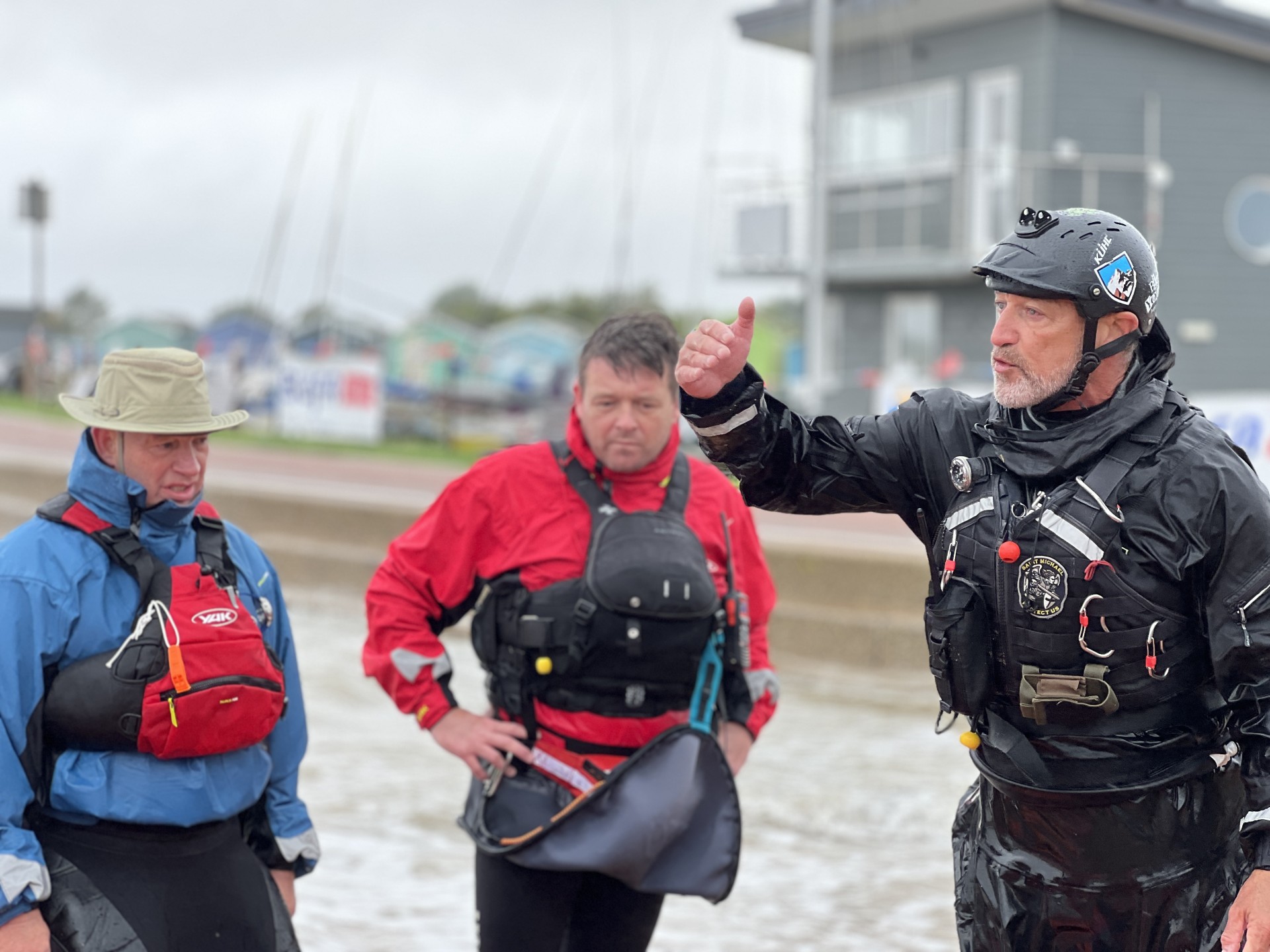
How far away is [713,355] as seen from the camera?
280cm

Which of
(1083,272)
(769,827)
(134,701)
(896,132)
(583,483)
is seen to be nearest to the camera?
(1083,272)

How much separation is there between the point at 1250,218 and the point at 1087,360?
22785 mm

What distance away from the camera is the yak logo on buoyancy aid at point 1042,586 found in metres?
2.59

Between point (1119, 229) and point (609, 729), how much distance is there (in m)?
1.68

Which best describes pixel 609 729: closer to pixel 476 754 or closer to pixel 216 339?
pixel 476 754

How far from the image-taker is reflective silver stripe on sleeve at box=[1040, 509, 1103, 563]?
2566mm

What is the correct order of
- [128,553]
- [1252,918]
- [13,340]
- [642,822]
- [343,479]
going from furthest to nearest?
[13,340], [343,479], [642,822], [128,553], [1252,918]

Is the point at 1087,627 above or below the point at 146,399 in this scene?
below

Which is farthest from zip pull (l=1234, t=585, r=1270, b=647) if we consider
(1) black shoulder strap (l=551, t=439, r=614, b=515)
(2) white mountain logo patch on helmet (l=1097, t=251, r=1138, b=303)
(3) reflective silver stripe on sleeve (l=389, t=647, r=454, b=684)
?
(3) reflective silver stripe on sleeve (l=389, t=647, r=454, b=684)

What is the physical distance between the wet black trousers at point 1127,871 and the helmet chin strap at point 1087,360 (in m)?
0.76

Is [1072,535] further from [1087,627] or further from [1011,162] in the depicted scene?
[1011,162]

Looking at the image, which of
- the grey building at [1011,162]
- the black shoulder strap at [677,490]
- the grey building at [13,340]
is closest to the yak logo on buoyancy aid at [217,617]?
the black shoulder strap at [677,490]

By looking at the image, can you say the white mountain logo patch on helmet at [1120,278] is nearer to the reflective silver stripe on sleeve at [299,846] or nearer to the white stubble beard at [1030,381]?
the white stubble beard at [1030,381]

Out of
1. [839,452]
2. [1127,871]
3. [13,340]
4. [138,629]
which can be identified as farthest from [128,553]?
[13,340]
